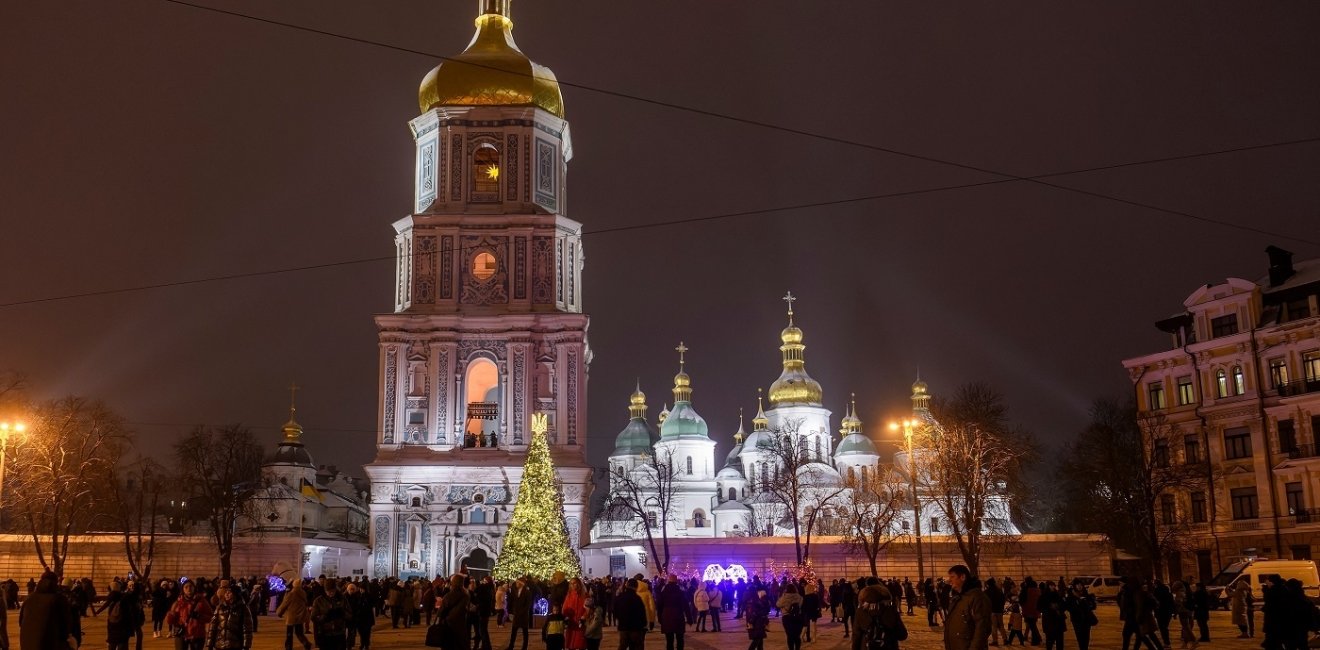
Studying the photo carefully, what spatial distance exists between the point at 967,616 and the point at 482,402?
43.1 metres

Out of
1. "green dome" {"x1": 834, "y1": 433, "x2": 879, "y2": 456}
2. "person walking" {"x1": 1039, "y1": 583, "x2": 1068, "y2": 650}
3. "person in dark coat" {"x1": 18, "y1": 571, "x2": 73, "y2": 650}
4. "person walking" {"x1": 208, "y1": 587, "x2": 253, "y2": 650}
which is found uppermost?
"green dome" {"x1": 834, "y1": 433, "x2": 879, "y2": 456}

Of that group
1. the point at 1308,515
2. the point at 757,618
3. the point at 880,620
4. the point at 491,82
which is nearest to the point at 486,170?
the point at 491,82

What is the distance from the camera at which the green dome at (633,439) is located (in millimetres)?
89062

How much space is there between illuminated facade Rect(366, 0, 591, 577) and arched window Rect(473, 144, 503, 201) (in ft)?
0.21

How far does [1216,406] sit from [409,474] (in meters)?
31.3

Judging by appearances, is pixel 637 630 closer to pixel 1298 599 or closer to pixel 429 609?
pixel 1298 599

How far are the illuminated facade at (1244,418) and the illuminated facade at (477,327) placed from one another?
23532mm

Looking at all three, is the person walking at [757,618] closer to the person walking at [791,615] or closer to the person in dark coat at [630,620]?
the person walking at [791,615]

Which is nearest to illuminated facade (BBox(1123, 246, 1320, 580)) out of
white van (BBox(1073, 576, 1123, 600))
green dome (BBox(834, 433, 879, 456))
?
white van (BBox(1073, 576, 1123, 600))

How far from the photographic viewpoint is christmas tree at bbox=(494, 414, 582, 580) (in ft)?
115

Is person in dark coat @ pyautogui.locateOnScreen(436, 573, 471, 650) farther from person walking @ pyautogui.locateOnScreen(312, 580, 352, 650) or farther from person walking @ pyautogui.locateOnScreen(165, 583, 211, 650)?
person walking @ pyautogui.locateOnScreen(165, 583, 211, 650)

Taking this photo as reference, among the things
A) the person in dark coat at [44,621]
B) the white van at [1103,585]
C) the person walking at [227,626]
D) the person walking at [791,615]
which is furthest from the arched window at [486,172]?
the person in dark coat at [44,621]

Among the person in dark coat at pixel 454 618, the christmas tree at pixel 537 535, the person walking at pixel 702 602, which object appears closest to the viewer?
the person in dark coat at pixel 454 618

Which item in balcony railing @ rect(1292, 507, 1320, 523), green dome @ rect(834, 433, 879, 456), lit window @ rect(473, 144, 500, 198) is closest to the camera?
balcony railing @ rect(1292, 507, 1320, 523)
